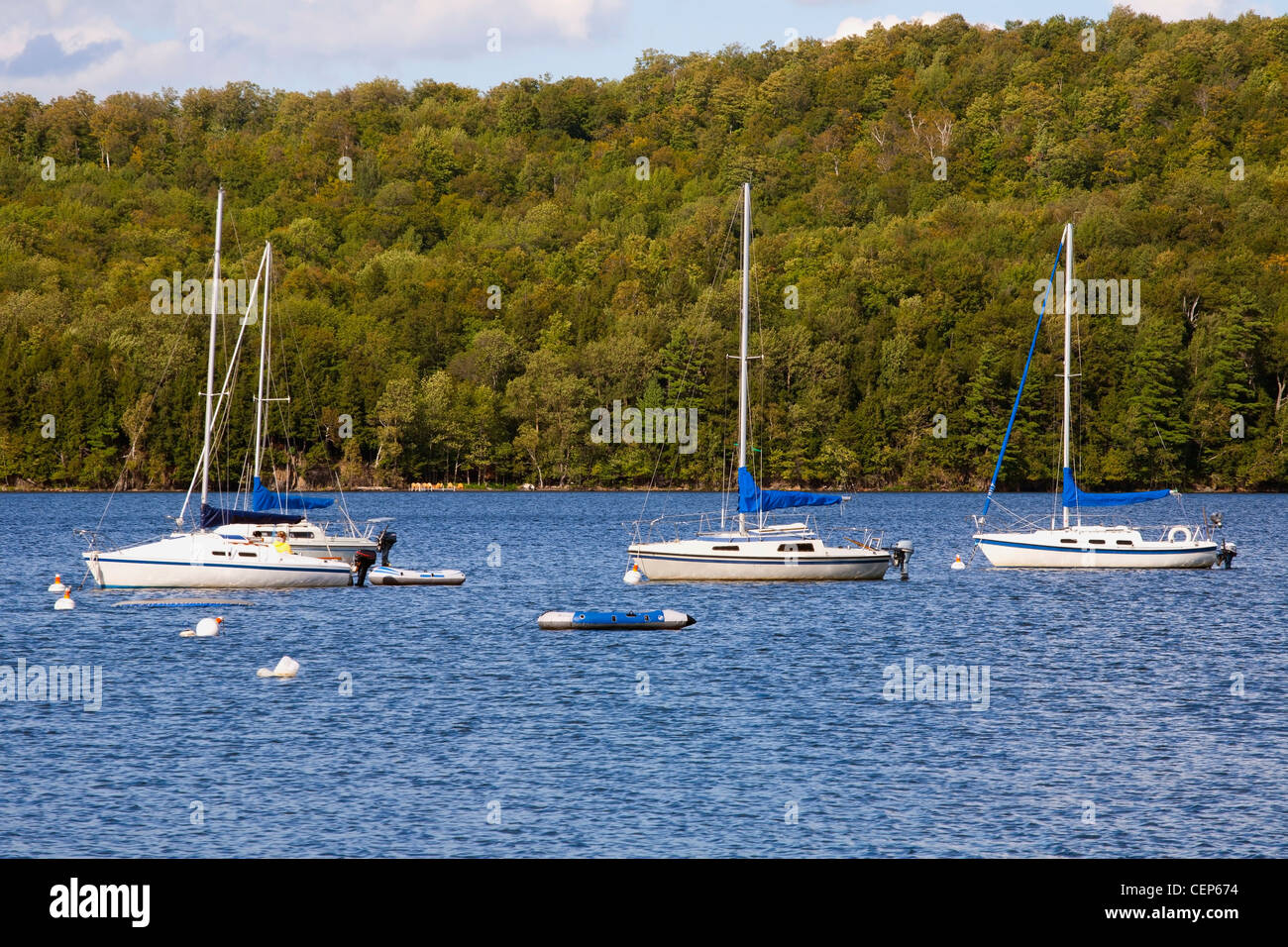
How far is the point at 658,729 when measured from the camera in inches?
1177

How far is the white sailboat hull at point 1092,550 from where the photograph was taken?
62062 mm

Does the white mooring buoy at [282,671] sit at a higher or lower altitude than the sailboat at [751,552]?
lower

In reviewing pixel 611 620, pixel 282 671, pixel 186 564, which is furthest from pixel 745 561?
pixel 282 671

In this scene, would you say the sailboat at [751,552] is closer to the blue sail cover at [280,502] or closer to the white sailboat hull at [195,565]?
the white sailboat hull at [195,565]

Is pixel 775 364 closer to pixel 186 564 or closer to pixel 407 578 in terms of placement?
pixel 407 578

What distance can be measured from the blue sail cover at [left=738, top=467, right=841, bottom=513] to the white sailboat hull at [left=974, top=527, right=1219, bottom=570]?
11.8 meters

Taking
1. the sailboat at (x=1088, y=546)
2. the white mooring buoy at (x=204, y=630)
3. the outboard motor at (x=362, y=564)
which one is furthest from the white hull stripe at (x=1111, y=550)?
the white mooring buoy at (x=204, y=630)

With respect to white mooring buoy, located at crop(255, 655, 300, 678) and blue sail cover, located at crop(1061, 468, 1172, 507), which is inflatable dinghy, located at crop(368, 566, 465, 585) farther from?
blue sail cover, located at crop(1061, 468, 1172, 507)

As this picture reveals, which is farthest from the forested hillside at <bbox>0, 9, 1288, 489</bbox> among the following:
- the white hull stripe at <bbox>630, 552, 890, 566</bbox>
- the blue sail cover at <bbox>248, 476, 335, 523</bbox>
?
the white hull stripe at <bbox>630, 552, 890, 566</bbox>

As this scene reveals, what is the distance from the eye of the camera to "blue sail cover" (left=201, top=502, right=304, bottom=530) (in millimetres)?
53531

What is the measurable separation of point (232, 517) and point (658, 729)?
30.5 meters

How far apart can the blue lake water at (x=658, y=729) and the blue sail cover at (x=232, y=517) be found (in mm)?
3330
